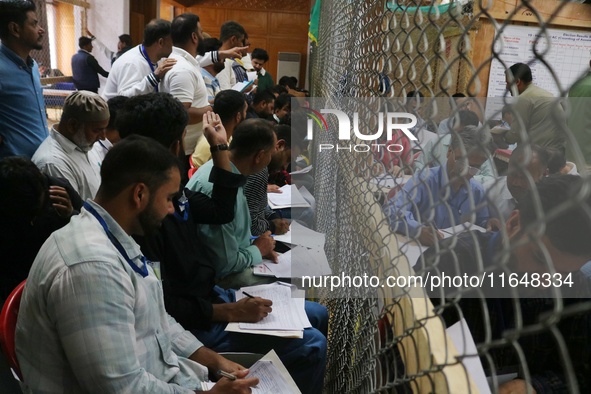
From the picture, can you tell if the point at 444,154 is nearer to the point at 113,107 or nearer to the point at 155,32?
the point at 113,107

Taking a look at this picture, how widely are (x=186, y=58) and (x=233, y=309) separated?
199 cm

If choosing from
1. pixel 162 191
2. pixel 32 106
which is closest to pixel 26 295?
pixel 162 191

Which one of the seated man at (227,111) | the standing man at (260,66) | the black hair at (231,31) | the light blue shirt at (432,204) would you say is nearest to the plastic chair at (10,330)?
the light blue shirt at (432,204)

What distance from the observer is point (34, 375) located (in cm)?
122

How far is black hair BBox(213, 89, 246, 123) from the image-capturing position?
306cm

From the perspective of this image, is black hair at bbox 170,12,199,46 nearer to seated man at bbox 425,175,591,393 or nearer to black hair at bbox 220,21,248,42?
black hair at bbox 220,21,248,42

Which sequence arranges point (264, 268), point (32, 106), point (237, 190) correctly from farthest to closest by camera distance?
point (32, 106)
point (264, 268)
point (237, 190)

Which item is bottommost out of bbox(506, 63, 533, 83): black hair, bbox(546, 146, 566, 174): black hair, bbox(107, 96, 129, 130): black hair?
bbox(107, 96, 129, 130): black hair

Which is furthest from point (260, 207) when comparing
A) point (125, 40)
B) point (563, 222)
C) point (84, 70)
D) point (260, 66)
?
point (125, 40)

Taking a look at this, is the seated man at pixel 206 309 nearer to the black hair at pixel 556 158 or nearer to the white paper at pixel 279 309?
the white paper at pixel 279 309

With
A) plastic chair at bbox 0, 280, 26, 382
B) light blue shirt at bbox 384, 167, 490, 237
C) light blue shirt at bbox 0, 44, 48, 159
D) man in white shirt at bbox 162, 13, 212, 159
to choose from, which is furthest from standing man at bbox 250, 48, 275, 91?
plastic chair at bbox 0, 280, 26, 382

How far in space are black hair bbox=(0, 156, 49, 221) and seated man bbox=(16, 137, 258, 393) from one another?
62 centimetres

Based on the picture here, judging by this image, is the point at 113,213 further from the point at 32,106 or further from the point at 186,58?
the point at 186,58

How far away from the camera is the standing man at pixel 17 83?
2635mm
